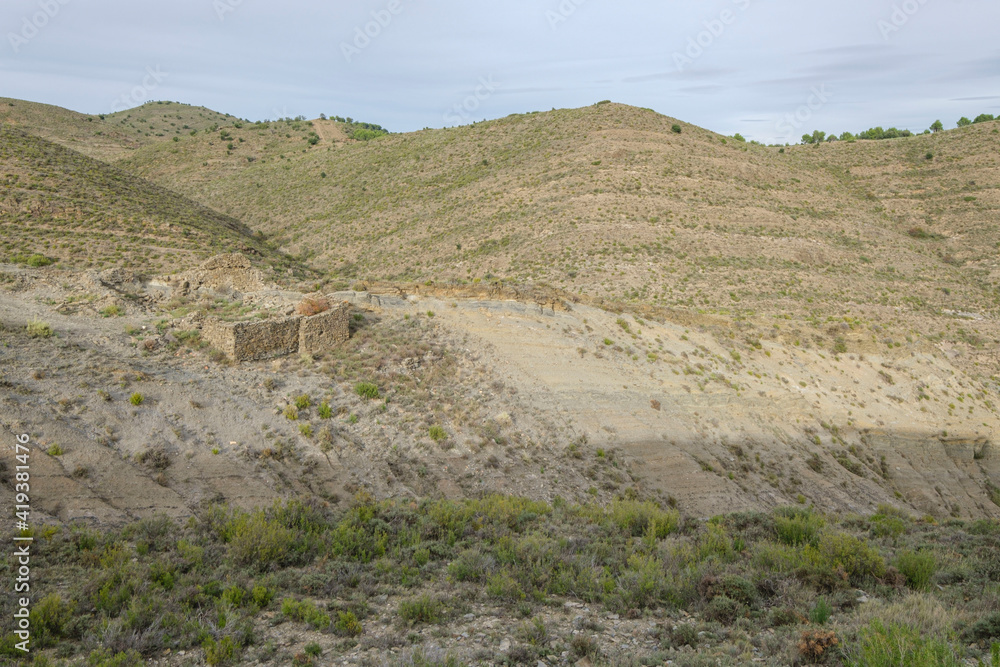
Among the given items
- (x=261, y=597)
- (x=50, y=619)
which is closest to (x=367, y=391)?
(x=261, y=597)

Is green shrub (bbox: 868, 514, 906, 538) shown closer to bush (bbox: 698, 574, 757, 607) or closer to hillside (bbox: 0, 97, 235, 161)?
bush (bbox: 698, 574, 757, 607)

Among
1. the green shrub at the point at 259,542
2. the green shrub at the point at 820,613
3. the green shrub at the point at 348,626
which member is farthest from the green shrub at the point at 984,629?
the green shrub at the point at 259,542

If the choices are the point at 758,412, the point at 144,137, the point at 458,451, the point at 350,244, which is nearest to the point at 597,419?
the point at 458,451

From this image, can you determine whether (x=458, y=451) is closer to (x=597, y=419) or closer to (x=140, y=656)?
(x=597, y=419)

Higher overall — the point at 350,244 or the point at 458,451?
the point at 350,244

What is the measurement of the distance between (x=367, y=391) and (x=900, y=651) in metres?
11.6

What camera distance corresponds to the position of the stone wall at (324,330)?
15391 millimetres

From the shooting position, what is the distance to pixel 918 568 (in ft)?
26.4

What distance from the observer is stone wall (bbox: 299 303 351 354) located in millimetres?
15391

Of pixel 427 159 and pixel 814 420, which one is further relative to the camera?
pixel 427 159

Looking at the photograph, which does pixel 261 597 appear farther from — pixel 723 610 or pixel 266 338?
pixel 266 338

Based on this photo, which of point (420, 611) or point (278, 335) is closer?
point (420, 611)

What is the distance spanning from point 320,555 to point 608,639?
14.1 ft

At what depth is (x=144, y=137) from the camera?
7831 cm
